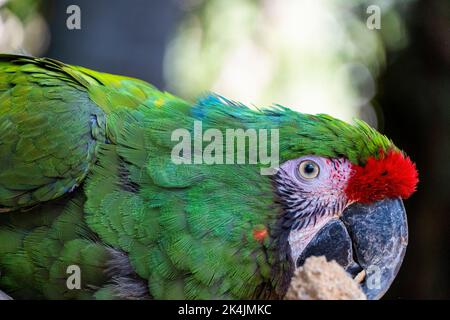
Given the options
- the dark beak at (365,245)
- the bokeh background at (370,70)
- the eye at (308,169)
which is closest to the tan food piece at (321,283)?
the dark beak at (365,245)

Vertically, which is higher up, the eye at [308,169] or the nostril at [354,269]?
the eye at [308,169]

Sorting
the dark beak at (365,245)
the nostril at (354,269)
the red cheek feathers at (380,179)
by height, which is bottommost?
the nostril at (354,269)

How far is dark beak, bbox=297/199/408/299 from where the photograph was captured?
1821 mm

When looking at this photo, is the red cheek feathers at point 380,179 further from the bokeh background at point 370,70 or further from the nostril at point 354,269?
the bokeh background at point 370,70

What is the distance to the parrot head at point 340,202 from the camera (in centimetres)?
183

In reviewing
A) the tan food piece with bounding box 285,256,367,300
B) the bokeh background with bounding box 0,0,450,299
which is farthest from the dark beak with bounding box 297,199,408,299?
the bokeh background with bounding box 0,0,450,299

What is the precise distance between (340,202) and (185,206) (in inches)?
22.1

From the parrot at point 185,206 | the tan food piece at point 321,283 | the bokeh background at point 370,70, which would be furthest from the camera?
the bokeh background at point 370,70

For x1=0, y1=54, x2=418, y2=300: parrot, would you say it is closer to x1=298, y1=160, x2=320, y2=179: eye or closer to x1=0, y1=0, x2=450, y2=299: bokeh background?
x1=298, y1=160, x2=320, y2=179: eye

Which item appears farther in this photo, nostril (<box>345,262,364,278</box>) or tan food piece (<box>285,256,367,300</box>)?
nostril (<box>345,262,364,278</box>)

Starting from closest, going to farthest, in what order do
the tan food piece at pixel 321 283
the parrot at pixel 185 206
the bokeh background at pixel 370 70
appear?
the tan food piece at pixel 321 283, the parrot at pixel 185 206, the bokeh background at pixel 370 70

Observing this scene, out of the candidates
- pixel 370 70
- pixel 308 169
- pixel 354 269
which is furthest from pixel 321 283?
pixel 370 70

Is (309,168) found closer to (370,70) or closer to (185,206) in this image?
(185,206)
